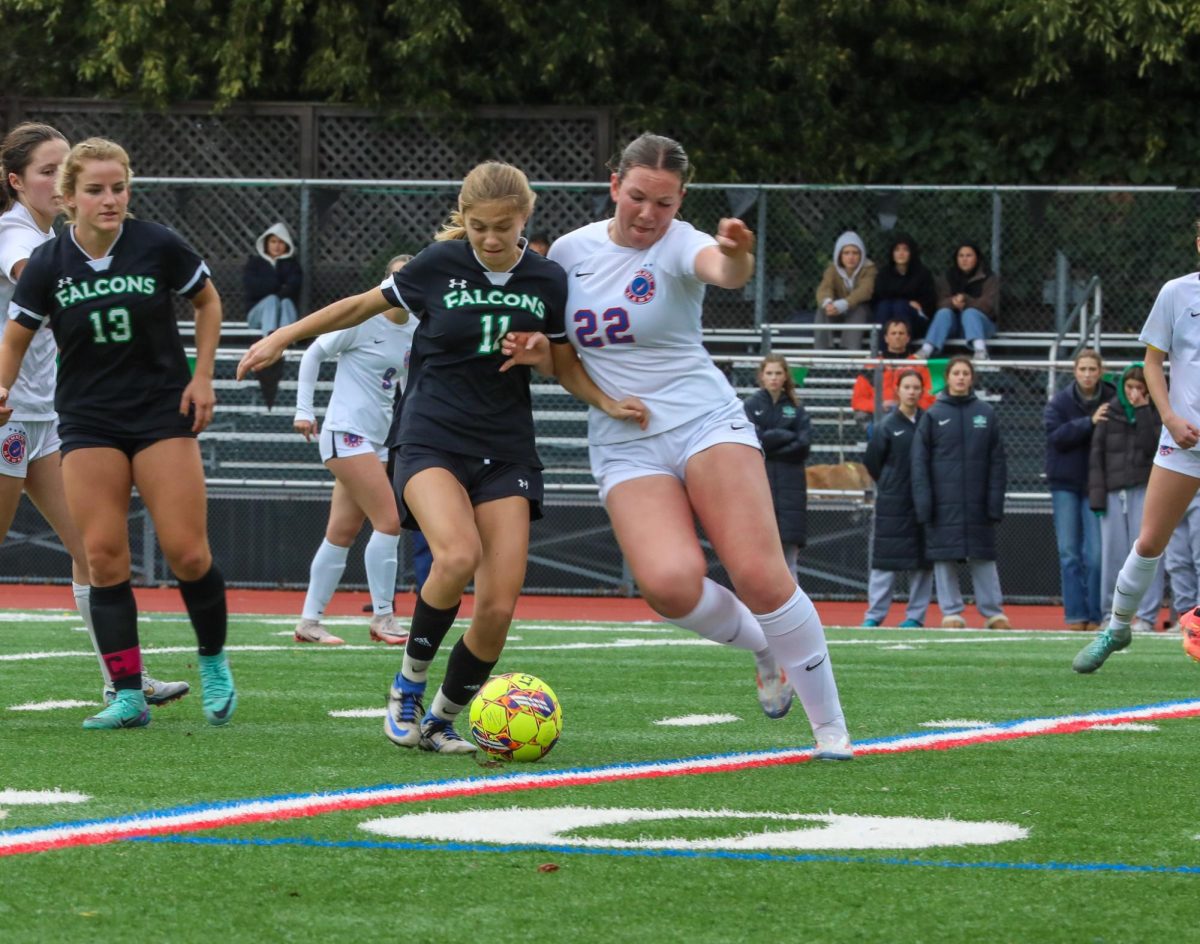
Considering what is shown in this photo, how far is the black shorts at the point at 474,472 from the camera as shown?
5.97 metres

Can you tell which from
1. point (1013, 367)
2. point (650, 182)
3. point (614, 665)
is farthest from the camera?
point (1013, 367)

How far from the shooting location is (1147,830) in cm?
468

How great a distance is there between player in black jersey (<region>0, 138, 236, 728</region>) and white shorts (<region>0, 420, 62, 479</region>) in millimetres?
636

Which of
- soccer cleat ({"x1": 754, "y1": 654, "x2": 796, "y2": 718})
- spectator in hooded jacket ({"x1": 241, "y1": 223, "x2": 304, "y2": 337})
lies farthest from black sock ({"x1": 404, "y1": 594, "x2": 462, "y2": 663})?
spectator in hooded jacket ({"x1": 241, "y1": 223, "x2": 304, "y2": 337})

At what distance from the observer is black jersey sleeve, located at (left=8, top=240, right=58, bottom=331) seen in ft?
20.8

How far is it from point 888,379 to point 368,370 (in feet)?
23.3

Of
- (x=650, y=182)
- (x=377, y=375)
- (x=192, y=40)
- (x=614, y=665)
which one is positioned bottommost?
(x=614, y=665)

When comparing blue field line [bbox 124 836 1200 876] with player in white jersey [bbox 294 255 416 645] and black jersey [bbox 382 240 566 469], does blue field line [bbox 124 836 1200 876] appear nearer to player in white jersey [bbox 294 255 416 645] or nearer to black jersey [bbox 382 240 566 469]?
black jersey [bbox 382 240 566 469]

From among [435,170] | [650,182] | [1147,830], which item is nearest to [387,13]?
[435,170]

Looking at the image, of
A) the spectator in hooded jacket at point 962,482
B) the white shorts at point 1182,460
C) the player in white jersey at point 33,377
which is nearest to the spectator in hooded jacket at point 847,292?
the spectator in hooded jacket at point 962,482

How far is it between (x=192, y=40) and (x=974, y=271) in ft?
33.8

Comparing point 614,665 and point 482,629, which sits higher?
point 482,629

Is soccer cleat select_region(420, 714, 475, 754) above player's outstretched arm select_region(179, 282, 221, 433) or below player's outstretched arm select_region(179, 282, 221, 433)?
below

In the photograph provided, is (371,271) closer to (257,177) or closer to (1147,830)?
(257,177)
